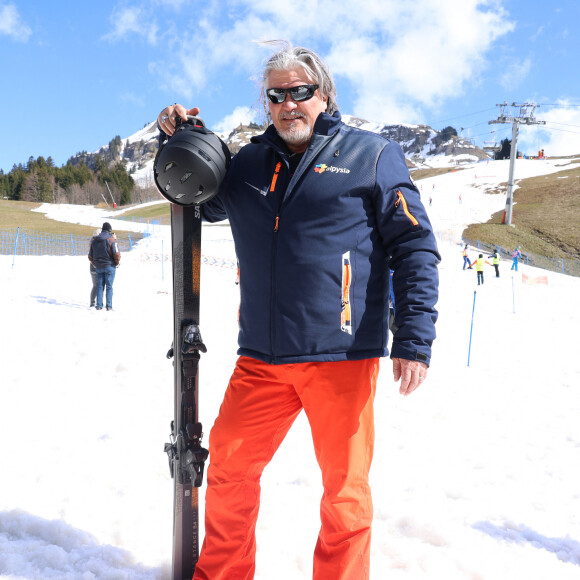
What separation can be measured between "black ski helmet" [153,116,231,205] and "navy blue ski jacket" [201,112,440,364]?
22 cm

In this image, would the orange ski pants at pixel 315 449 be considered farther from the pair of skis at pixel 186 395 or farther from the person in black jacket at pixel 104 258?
the person in black jacket at pixel 104 258

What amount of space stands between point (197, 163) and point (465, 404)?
4.23 metres

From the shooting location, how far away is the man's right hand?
6.89ft

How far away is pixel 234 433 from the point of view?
6.37 feet

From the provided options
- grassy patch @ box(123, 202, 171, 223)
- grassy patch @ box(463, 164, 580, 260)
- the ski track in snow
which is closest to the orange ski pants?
the ski track in snow

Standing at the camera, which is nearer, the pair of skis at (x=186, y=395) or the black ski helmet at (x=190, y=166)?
the black ski helmet at (x=190, y=166)

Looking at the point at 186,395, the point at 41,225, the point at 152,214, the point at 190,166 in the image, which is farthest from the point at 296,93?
the point at 152,214

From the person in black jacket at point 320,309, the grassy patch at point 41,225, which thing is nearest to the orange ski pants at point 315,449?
the person in black jacket at point 320,309

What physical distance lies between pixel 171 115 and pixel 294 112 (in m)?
0.55

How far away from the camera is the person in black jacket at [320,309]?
6.00ft

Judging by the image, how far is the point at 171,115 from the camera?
211 centimetres

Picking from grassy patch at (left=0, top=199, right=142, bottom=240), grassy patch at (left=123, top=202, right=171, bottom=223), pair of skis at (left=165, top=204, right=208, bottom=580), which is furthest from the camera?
grassy patch at (left=123, top=202, right=171, bottom=223)

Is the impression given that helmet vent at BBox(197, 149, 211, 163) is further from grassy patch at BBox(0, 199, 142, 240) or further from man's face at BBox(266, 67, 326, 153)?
grassy patch at BBox(0, 199, 142, 240)

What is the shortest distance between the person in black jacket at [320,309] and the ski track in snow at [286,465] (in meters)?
0.59
